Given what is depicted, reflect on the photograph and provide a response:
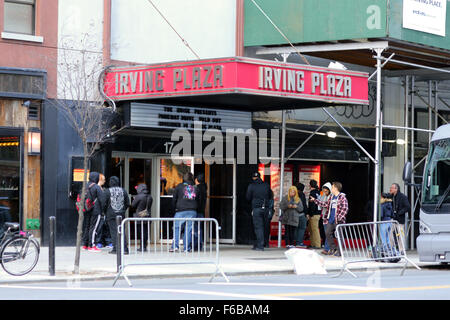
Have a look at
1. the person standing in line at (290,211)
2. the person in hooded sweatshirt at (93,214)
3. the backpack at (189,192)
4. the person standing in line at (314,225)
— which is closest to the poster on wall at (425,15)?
the person standing in line at (290,211)

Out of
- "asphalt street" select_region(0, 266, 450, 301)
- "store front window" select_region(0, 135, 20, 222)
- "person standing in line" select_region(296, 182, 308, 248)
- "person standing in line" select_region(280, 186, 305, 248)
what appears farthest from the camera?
"person standing in line" select_region(296, 182, 308, 248)

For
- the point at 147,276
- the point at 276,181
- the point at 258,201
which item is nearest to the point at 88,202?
the point at 258,201

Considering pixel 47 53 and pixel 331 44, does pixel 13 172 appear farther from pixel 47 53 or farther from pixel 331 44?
pixel 331 44

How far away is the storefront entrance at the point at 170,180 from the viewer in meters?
22.7

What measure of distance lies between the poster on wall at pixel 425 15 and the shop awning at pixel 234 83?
179 cm

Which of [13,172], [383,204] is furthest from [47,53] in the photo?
[383,204]

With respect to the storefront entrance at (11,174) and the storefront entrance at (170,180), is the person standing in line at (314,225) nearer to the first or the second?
the storefront entrance at (170,180)

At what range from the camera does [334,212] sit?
21.4 m

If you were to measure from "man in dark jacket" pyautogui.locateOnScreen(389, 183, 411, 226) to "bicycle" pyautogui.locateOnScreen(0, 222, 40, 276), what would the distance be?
31.1 feet

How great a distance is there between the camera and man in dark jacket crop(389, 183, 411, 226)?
21703mm

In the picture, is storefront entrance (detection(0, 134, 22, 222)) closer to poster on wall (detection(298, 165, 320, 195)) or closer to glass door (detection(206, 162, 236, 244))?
glass door (detection(206, 162, 236, 244))

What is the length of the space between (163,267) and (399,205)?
274 inches

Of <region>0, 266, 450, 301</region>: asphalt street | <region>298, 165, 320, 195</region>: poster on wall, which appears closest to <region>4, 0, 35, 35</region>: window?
<region>0, 266, 450, 301</region>: asphalt street
